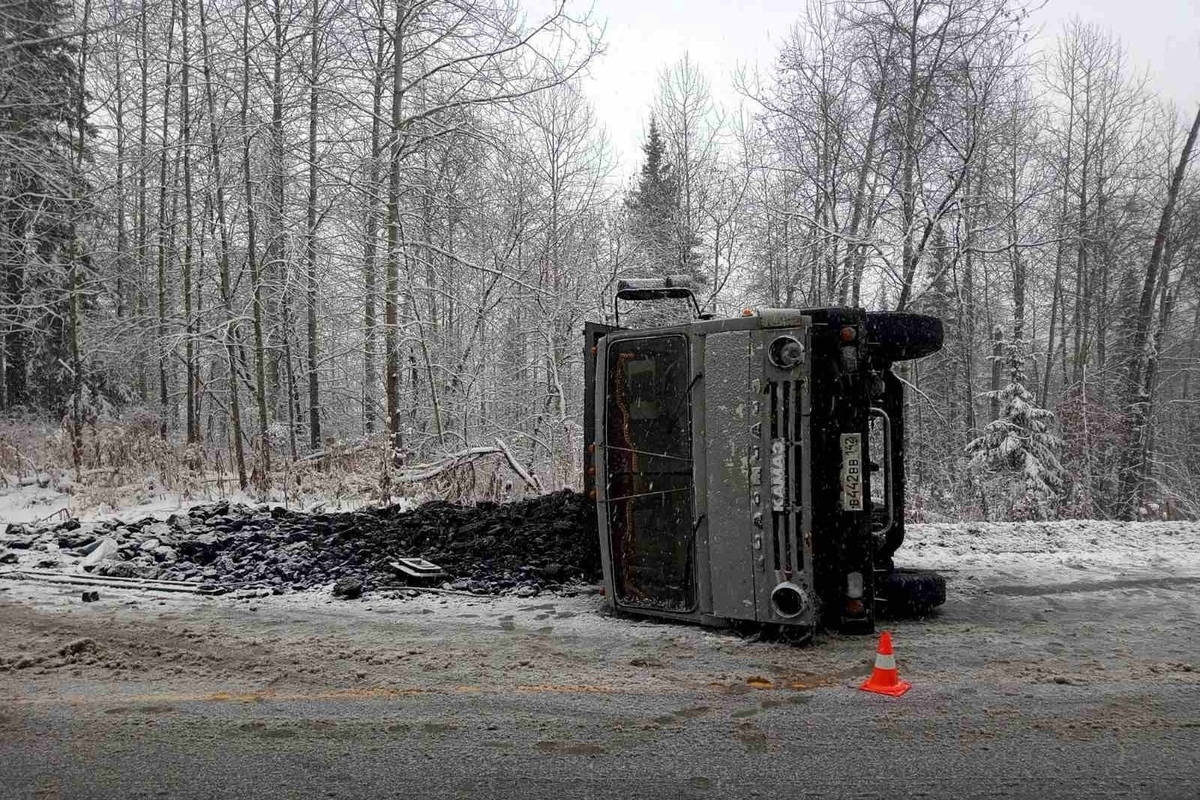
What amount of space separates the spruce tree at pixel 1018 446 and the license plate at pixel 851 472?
15.9 m

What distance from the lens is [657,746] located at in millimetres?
3383

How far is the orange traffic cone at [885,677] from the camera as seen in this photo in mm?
4023

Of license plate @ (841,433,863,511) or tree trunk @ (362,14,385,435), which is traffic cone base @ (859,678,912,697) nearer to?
license plate @ (841,433,863,511)

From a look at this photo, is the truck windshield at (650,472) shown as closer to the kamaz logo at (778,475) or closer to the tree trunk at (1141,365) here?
the kamaz logo at (778,475)

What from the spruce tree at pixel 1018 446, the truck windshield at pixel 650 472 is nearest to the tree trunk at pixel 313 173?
the truck windshield at pixel 650 472

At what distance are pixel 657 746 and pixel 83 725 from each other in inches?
107

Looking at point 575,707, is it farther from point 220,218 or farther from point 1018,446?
point 1018,446

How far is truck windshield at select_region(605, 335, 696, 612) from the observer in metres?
5.18

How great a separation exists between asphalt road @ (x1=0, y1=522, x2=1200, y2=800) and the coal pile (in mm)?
911

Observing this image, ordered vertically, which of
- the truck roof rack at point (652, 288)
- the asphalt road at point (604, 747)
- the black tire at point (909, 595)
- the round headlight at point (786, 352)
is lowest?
the asphalt road at point (604, 747)

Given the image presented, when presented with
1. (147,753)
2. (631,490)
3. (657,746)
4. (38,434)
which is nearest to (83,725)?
(147,753)

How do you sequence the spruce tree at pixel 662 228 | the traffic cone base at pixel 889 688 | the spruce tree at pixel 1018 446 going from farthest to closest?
the spruce tree at pixel 662 228
the spruce tree at pixel 1018 446
the traffic cone base at pixel 889 688

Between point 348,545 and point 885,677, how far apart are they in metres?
5.43

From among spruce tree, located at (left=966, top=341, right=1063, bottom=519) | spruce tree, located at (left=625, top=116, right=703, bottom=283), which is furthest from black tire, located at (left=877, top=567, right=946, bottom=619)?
spruce tree, located at (left=625, top=116, right=703, bottom=283)
